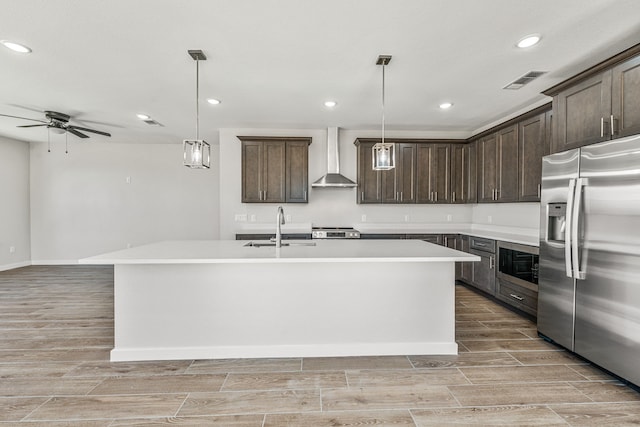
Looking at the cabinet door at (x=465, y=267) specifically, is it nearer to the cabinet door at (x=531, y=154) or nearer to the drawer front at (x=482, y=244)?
the drawer front at (x=482, y=244)

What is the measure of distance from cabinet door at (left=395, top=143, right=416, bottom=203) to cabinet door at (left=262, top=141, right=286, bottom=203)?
6.04ft

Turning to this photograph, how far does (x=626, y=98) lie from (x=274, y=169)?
158 inches

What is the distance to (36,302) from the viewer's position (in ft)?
13.4

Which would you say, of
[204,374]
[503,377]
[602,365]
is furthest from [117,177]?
[602,365]

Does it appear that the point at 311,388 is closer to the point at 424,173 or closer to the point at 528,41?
the point at 528,41

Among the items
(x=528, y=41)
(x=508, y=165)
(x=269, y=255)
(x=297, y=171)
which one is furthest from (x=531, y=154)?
(x=269, y=255)

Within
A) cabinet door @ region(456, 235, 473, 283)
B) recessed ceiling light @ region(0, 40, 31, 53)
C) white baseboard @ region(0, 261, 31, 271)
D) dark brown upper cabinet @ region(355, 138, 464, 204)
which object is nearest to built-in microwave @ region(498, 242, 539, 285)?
cabinet door @ region(456, 235, 473, 283)

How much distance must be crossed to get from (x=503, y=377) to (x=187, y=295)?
2461 mm

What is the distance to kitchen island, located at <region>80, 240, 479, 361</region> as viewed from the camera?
2584 millimetres

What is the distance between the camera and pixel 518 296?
11.8 ft

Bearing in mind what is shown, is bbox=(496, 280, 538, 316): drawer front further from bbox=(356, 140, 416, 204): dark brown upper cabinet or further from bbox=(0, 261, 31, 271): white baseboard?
bbox=(0, 261, 31, 271): white baseboard

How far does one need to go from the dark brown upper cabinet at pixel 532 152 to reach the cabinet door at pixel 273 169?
3230 millimetres

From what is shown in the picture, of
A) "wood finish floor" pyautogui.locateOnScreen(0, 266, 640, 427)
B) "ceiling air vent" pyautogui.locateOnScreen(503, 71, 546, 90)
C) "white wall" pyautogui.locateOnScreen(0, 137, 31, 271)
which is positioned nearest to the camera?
"wood finish floor" pyautogui.locateOnScreen(0, 266, 640, 427)

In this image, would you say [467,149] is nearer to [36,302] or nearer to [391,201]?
[391,201]
